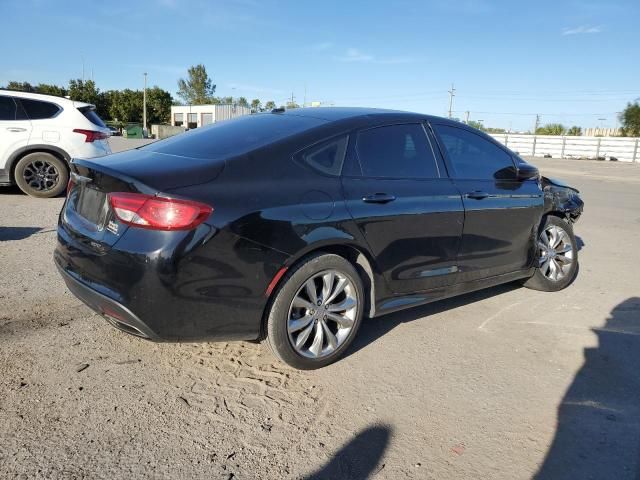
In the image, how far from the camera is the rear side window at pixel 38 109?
342 inches

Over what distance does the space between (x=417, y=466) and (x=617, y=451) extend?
1.05m

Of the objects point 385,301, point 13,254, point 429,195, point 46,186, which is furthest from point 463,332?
point 46,186

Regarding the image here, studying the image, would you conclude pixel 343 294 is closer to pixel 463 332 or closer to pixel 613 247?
pixel 463 332

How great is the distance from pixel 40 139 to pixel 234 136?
21.2 feet

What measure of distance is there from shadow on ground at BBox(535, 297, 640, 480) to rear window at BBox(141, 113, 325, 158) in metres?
2.37

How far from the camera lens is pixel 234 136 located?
3631 millimetres

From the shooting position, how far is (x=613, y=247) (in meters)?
7.46

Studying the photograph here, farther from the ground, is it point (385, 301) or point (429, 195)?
point (429, 195)

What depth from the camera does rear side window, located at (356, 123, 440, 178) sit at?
3648mm

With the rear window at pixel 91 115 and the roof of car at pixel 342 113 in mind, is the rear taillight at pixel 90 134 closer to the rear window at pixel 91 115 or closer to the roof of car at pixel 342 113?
the rear window at pixel 91 115

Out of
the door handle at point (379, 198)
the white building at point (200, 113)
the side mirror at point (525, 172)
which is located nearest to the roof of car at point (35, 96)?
the door handle at point (379, 198)

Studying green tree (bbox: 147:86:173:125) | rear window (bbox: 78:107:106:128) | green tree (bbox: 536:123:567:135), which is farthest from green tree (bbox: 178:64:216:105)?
rear window (bbox: 78:107:106:128)

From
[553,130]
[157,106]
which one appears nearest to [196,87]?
[157,106]

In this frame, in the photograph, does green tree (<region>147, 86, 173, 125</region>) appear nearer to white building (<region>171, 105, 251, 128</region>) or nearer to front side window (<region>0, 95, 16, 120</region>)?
white building (<region>171, 105, 251, 128</region>)
